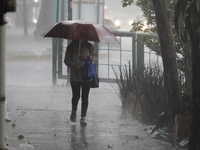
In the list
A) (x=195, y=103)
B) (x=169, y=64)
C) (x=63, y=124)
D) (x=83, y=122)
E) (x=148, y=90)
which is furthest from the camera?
(x=148, y=90)

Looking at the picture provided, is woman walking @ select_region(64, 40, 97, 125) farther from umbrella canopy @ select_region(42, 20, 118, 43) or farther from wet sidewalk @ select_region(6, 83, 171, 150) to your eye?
wet sidewalk @ select_region(6, 83, 171, 150)

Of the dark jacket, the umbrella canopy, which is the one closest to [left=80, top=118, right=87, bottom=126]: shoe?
the dark jacket

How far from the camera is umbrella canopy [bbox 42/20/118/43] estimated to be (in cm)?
991

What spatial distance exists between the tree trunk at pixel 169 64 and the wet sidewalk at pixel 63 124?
0.60 meters

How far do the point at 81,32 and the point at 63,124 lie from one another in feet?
5.28

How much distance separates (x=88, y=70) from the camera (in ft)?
33.0

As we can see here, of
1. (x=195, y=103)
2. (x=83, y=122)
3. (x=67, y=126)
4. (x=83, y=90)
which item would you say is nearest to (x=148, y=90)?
(x=83, y=90)

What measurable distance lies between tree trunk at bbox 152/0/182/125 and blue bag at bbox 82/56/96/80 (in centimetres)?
135

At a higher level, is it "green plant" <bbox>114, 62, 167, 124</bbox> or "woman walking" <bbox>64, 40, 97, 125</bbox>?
"woman walking" <bbox>64, 40, 97, 125</bbox>

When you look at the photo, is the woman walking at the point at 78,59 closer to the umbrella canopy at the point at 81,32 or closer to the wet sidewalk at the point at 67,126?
the umbrella canopy at the point at 81,32

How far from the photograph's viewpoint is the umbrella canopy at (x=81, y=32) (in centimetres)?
991

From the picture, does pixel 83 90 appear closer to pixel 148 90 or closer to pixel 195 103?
pixel 148 90

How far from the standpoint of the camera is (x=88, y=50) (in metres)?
10.3

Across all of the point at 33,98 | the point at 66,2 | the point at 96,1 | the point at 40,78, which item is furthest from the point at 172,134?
the point at 96,1
